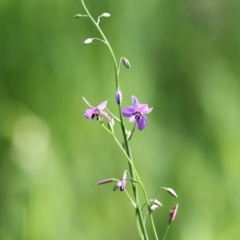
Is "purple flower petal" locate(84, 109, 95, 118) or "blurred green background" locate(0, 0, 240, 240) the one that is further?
"blurred green background" locate(0, 0, 240, 240)

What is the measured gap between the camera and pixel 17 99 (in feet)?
2.74

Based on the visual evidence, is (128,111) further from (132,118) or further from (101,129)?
(101,129)

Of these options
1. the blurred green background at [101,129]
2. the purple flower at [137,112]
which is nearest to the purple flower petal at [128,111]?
the purple flower at [137,112]

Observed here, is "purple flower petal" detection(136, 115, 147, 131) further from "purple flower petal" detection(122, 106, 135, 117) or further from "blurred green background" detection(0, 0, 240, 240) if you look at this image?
"blurred green background" detection(0, 0, 240, 240)

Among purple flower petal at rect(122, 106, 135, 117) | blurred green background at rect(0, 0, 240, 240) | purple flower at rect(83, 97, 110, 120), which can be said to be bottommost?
blurred green background at rect(0, 0, 240, 240)

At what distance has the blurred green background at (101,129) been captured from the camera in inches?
32.2

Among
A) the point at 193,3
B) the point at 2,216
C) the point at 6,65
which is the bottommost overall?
the point at 2,216

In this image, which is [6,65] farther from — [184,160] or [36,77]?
[184,160]

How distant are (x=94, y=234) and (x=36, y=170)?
0.16 m

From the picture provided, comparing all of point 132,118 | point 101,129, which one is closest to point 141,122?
point 132,118

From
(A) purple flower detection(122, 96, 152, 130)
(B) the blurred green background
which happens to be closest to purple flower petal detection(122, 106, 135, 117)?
(A) purple flower detection(122, 96, 152, 130)

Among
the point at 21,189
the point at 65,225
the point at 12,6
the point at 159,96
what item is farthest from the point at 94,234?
the point at 12,6

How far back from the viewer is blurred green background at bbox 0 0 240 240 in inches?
32.2

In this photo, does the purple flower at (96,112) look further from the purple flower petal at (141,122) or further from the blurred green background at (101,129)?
the blurred green background at (101,129)
